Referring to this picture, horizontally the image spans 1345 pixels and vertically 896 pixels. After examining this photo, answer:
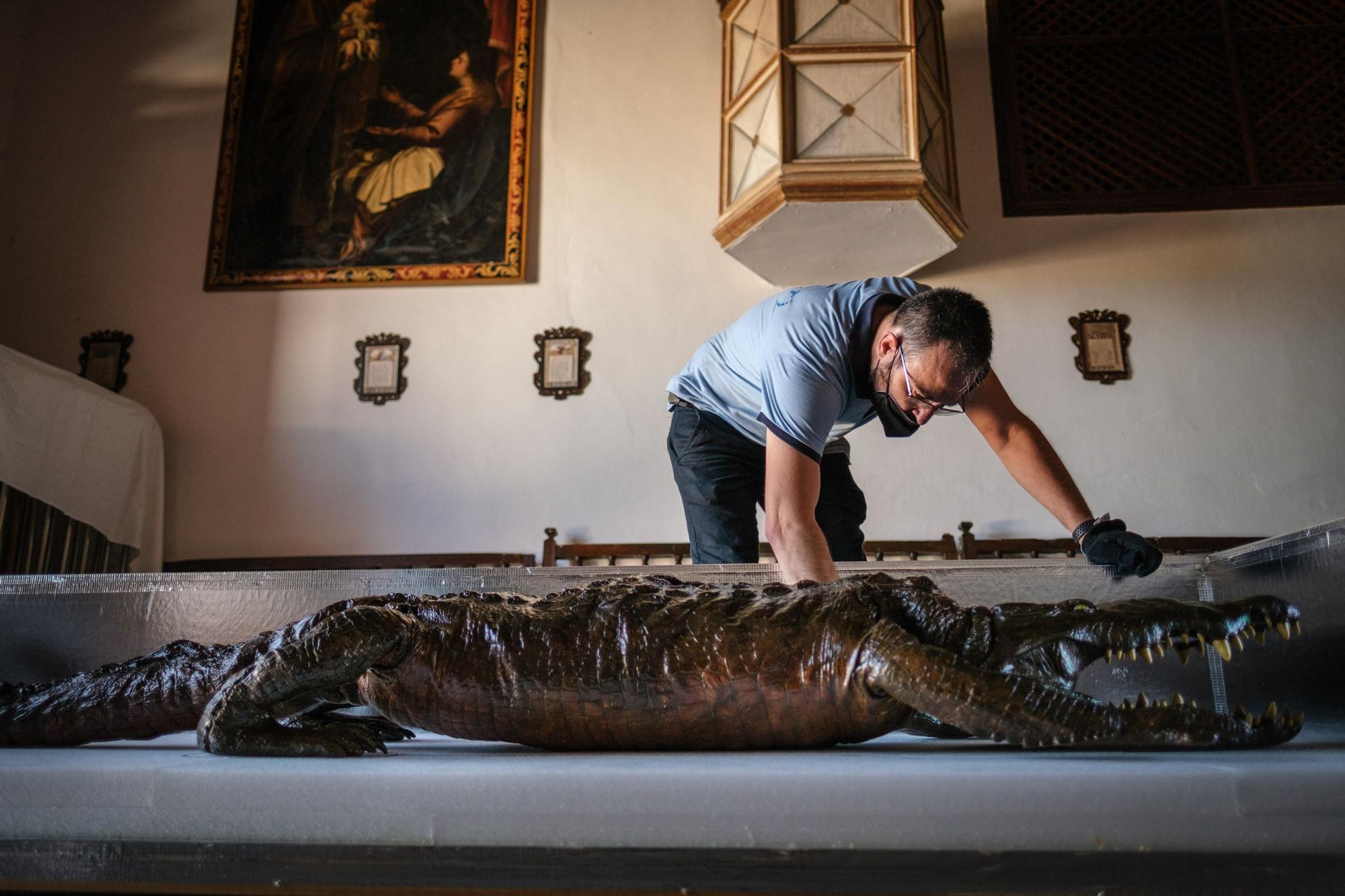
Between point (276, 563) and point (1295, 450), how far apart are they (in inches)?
189

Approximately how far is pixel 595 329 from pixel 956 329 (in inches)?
122

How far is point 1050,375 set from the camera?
441cm

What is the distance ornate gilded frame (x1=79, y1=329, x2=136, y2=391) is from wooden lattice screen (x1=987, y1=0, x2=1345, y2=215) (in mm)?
4650

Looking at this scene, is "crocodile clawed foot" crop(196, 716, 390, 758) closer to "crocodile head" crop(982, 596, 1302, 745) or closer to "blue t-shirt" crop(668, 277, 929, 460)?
"crocodile head" crop(982, 596, 1302, 745)

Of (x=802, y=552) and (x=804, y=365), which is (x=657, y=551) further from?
(x=802, y=552)

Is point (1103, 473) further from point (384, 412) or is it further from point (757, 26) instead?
point (384, 412)

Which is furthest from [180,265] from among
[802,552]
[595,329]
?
[802,552]

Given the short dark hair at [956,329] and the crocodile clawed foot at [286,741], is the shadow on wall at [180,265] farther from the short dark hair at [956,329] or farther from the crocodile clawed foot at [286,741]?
the crocodile clawed foot at [286,741]

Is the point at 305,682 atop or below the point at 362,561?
below

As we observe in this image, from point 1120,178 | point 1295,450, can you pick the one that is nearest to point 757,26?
point 1120,178

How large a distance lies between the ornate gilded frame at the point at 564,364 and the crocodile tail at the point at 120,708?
346 cm

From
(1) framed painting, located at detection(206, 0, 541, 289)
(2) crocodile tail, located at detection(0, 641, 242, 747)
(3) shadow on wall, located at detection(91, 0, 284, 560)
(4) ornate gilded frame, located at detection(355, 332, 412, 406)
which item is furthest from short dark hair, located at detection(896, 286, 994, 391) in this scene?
(3) shadow on wall, located at detection(91, 0, 284, 560)

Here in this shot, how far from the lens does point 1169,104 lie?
4.66 metres

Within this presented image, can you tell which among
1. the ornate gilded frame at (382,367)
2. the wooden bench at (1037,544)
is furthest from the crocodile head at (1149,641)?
the ornate gilded frame at (382,367)
